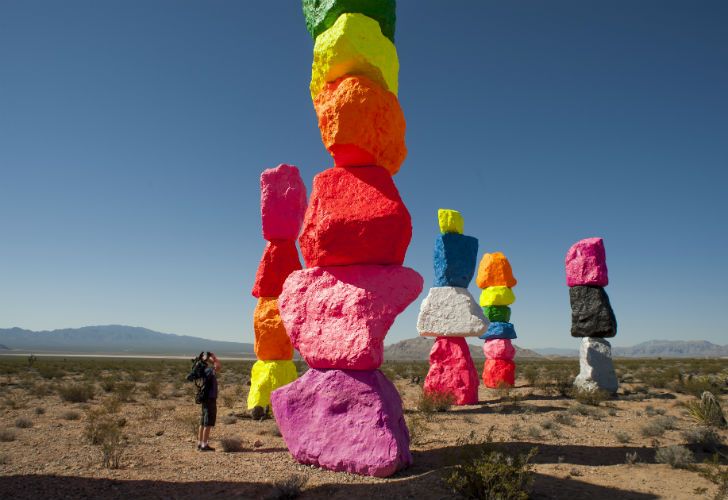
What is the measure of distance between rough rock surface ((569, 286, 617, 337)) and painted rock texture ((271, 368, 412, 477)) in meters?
10.2

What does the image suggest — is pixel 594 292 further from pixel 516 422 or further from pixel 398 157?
pixel 398 157

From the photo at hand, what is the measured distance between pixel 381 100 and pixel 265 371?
6.30 metres

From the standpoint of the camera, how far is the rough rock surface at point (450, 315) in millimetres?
11109

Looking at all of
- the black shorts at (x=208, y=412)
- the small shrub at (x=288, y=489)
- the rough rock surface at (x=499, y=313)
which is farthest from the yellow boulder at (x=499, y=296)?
the small shrub at (x=288, y=489)

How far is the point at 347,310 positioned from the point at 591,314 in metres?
11.0

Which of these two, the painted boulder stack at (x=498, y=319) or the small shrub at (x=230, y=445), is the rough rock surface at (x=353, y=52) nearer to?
the small shrub at (x=230, y=445)

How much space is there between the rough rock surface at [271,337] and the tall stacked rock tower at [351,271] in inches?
134

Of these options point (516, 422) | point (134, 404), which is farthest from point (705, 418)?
point (134, 404)

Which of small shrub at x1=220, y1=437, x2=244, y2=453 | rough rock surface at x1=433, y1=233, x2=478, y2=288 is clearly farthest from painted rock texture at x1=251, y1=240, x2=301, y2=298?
rough rock surface at x1=433, y1=233, x2=478, y2=288

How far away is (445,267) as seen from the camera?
1173 centimetres

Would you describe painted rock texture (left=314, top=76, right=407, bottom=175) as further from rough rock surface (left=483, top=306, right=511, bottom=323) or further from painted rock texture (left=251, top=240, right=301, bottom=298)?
rough rock surface (left=483, top=306, right=511, bottom=323)

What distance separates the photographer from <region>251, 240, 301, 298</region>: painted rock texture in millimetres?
9797

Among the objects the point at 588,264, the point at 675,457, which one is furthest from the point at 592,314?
the point at 675,457

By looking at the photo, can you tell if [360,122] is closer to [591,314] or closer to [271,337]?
[271,337]
